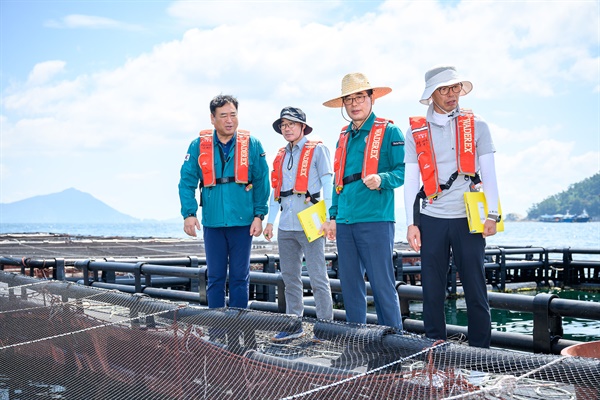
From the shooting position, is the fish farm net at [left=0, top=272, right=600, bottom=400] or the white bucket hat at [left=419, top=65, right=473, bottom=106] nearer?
the fish farm net at [left=0, top=272, right=600, bottom=400]

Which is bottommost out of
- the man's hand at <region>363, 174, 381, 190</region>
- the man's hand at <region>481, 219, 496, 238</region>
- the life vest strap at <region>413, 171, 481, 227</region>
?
the man's hand at <region>481, 219, 496, 238</region>

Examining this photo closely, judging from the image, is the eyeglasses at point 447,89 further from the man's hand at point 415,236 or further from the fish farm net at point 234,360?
the fish farm net at point 234,360

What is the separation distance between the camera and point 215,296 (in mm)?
5680

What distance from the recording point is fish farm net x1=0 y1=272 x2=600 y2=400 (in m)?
2.49

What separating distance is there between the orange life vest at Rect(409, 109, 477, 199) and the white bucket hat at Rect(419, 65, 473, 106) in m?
0.19

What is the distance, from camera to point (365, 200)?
486 centimetres

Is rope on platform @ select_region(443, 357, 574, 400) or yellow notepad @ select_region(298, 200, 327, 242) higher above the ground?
yellow notepad @ select_region(298, 200, 327, 242)

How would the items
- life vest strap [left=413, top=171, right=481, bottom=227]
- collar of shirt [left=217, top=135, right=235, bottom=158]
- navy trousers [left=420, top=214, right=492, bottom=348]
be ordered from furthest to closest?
collar of shirt [left=217, top=135, right=235, bottom=158], life vest strap [left=413, top=171, right=481, bottom=227], navy trousers [left=420, top=214, right=492, bottom=348]

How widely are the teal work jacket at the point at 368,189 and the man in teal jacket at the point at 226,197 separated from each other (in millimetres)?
988

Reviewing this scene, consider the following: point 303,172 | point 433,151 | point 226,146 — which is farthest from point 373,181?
point 226,146

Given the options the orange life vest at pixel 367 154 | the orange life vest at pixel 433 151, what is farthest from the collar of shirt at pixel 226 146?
the orange life vest at pixel 433 151

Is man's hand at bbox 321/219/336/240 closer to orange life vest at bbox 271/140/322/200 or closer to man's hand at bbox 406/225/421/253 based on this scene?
orange life vest at bbox 271/140/322/200

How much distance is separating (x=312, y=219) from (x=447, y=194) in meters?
1.32

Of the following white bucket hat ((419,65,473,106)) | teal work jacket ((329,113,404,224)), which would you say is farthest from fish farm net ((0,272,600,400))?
white bucket hat ((419,65,473,106))
